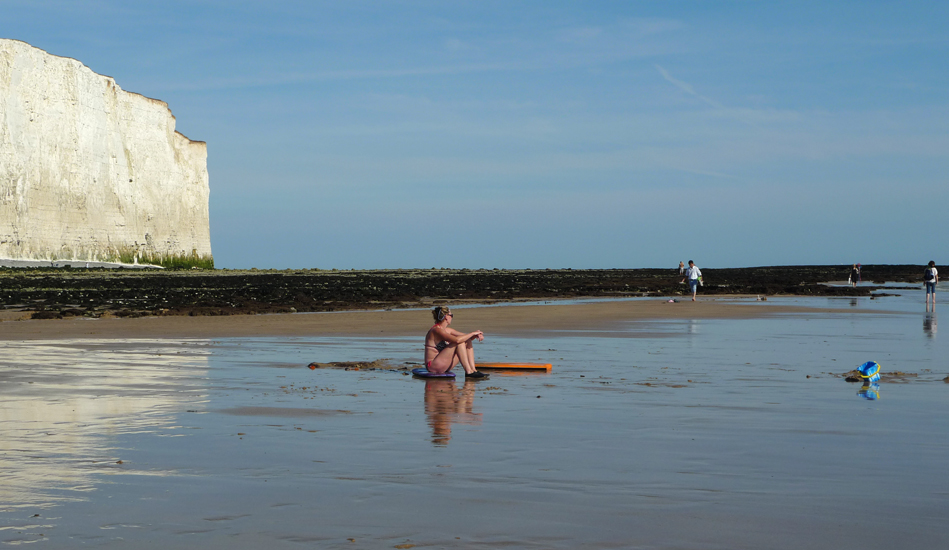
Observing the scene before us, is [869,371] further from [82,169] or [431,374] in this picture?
[82,169]

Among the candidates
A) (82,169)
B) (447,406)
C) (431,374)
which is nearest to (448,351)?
Answer: (431,374)

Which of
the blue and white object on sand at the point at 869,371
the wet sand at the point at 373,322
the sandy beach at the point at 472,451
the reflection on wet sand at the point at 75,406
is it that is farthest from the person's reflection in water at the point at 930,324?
the reflection on wet sand at the point at 75,406

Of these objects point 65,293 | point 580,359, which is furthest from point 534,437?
point 65,293

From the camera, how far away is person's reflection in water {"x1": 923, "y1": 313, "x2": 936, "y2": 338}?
70.0ft

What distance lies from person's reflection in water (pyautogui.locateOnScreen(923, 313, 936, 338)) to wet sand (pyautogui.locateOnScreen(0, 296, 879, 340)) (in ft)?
7.07

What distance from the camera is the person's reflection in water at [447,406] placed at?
8539 mm

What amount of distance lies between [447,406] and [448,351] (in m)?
2.71

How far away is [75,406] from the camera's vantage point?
31.8 feet

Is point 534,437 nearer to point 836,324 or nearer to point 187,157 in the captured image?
point 836,324

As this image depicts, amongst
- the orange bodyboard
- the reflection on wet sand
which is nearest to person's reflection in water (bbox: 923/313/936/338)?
the orange bodyboard

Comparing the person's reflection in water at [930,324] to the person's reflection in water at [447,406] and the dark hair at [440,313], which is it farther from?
the person's reflection in water at [447,406]

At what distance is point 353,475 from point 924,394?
7285mm

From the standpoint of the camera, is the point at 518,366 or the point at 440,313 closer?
the point at 440,313

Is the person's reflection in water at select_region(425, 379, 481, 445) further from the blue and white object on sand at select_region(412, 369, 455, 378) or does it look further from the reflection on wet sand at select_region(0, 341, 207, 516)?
the reflection on wet sand at select_region(0, 341, 207, 516)
